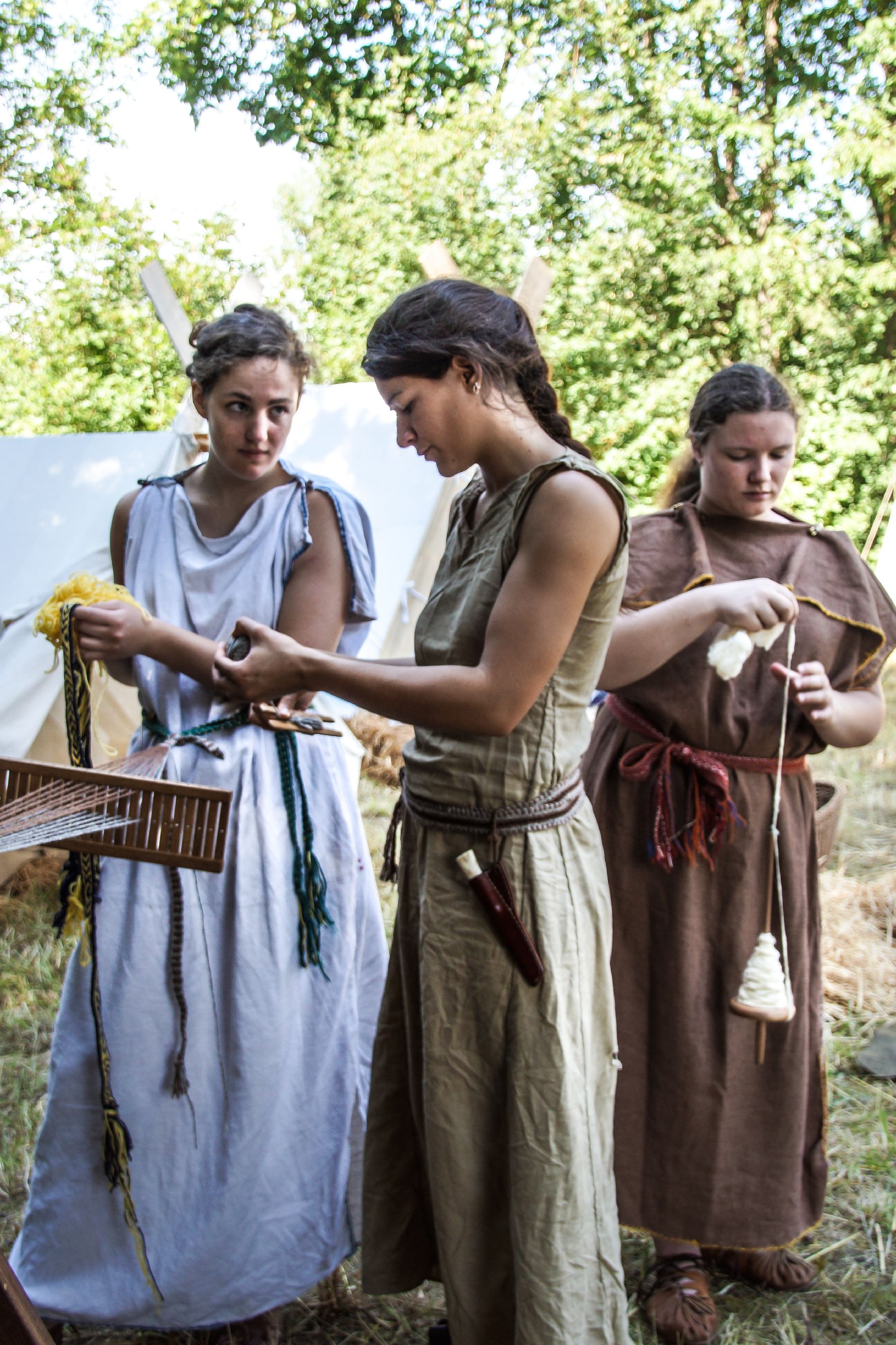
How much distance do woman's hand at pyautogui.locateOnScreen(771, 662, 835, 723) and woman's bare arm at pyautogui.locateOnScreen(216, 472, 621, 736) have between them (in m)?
0.64

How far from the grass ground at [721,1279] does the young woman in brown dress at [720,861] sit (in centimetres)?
15

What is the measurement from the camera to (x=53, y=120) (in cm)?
1519

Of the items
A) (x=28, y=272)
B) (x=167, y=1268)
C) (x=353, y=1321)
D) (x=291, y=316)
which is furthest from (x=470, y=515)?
(x=28, y=272)

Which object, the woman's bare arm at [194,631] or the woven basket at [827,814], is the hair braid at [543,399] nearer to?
the woman's bare arm at [194,631]

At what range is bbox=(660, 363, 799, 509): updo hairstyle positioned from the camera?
1.95m

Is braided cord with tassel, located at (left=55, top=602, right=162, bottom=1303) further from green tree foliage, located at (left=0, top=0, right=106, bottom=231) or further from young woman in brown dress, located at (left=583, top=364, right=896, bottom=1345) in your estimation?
green tree foliage, located at (left=0, top=0, right=106, bottom=231)

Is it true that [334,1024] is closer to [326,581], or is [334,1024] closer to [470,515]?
[326,581]

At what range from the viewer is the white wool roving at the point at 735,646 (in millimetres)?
1800

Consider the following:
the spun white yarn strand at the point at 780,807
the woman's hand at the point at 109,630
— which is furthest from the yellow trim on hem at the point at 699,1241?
the woman's hand at the point at 109,630

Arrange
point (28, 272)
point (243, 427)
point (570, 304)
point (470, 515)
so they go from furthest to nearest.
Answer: point (28, 272) < point (570, 304) < point (243, 427) < point (470, 515)

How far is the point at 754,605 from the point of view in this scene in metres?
1.77

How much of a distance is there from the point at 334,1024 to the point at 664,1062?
636 millimetres

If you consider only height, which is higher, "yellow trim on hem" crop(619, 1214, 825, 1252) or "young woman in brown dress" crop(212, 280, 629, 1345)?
"young woman in brown dress" crop(212, 280, 629, 1345)

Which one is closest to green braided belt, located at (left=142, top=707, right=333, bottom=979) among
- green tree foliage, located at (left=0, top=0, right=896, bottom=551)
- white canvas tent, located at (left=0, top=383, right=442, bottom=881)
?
white canvas tent, located at (left=0, top=383, right=442, bottom=881)
